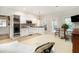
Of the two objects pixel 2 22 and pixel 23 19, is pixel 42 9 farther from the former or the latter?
pixel 2 22

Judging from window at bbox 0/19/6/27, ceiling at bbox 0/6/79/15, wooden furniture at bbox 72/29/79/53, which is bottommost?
wooden furniture at bbox 72/29/79/53

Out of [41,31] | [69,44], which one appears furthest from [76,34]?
[41,31]

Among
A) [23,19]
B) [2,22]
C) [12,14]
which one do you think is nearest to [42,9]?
[23,19]

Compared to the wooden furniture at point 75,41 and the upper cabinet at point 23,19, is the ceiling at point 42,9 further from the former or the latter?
the wooden furniture at point 75,41

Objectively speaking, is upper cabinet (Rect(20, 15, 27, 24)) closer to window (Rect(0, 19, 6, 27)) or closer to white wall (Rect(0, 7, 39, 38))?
white wall (Rect(0, 7, 39, 38))

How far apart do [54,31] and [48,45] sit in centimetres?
41

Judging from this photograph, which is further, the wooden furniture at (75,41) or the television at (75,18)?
the television at (75,18)

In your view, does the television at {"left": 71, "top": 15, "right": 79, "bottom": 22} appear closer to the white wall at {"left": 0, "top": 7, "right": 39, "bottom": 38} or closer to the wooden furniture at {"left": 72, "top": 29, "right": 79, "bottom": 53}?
the wooden furniture at {"left": 72, "top": 29, "right": 79, "bottom": 53}

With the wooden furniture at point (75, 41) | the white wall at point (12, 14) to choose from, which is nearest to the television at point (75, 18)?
the wooden furniture at point (75, 41)

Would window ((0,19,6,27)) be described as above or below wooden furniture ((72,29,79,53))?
above

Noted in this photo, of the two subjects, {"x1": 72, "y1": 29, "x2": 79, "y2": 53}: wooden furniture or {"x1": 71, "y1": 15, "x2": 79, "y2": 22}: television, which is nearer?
{"x1": 72, "y1": 29, "x2": 79, "y2": 53}: wooden furniture

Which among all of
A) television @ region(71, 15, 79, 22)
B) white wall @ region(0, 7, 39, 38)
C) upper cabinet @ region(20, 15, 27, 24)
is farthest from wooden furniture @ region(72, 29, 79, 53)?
upper cabinet @ region(20, 15, 27, 24)

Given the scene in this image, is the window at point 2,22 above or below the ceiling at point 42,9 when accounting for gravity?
below

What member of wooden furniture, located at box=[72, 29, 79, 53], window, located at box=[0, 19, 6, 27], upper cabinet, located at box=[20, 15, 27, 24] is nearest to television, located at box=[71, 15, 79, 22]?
wooden furniture, located at box=[72, 29, 79, 53]
